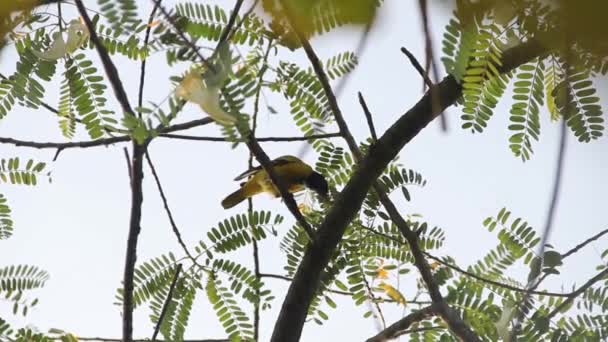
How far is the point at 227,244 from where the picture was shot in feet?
10.7

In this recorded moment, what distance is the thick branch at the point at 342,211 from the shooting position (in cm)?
262

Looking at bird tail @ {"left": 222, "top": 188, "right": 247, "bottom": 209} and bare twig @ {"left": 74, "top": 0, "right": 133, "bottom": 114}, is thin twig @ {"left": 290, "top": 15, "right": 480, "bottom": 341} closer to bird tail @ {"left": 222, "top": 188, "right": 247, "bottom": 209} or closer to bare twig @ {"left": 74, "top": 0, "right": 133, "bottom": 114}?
bare twig @ {"left": 74, "top": 0, "right": 133, "bottom": 114}

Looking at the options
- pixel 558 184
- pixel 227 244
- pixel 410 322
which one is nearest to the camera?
pixel 558 184

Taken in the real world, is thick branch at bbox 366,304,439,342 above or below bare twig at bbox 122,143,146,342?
below

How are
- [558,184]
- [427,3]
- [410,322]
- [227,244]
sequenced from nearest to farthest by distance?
[427,3], [558,184], [410,322], [227,244]

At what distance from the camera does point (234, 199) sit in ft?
17.8

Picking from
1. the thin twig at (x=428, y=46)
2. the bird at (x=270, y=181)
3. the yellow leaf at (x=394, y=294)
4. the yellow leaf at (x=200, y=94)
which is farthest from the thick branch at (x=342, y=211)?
the thin twig at (x=428, y=46)

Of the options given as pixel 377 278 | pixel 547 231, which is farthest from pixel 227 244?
pixel 547 231

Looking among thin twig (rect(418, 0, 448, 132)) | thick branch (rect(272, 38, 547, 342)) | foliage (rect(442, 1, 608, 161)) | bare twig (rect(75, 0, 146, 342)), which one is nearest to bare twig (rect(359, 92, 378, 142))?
thick branch (rect(272, 38, 547, 342))

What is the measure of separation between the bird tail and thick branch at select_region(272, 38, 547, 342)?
8.29 ft

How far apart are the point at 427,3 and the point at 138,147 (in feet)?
6.09

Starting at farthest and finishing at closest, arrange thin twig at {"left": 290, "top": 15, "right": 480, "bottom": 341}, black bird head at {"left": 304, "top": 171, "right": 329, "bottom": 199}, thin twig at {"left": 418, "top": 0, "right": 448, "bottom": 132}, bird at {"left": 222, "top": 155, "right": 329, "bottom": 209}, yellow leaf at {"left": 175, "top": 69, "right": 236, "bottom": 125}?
bird at {"left": 222, "top": 155, "right": 329, "bottom": 209} → black bird head at {"left": 304, "top": 171, "right": 329, "bottom": 199} → thin twig at {"left": 290, "top": 15, "right": 480, "bottom": 341} → yellow leaf at {"left": 175, "top": 69, "right": 236, "bottom": 125} → thin twig at {"left": 418, "top": 0, "right": 448, "bottom": 132}

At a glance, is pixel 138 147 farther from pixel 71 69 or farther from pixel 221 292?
pixel 221 292

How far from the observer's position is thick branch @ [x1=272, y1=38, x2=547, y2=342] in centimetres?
262
